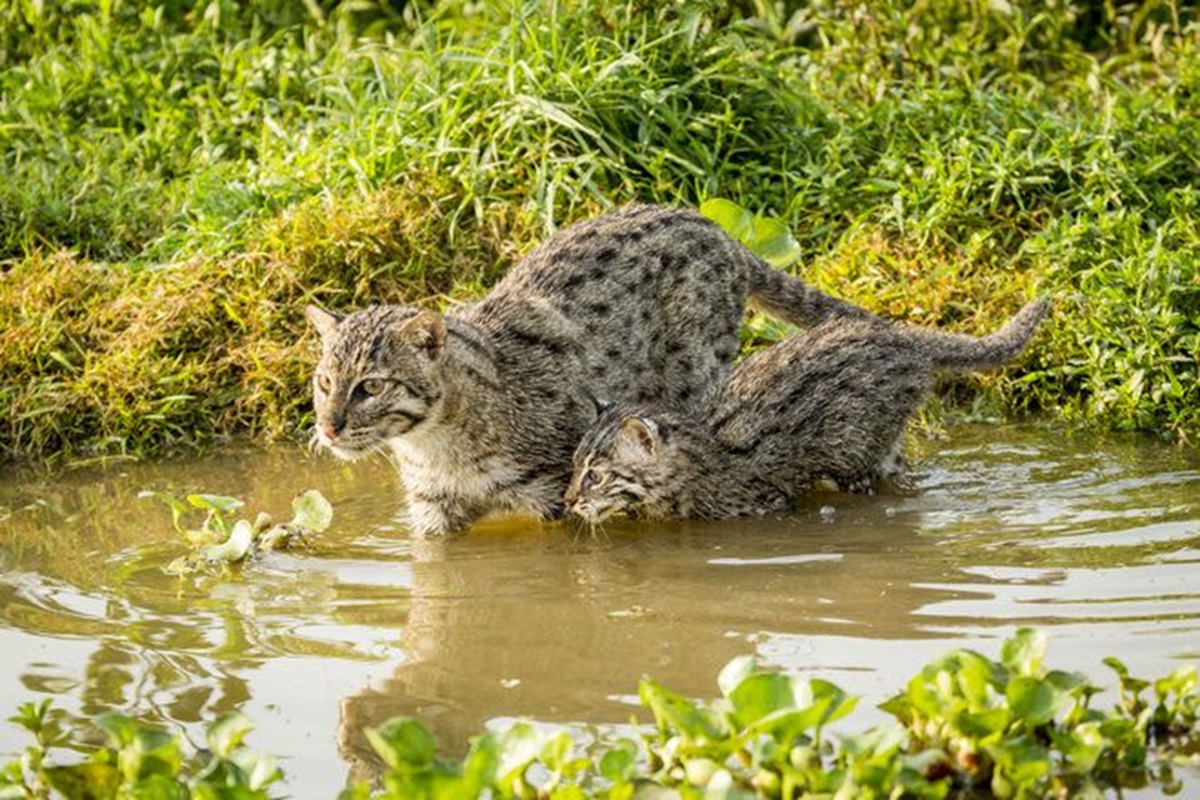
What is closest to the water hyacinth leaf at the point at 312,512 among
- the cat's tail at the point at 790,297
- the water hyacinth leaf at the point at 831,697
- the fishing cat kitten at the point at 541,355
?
the fishing cat kitten at the point at 541,355

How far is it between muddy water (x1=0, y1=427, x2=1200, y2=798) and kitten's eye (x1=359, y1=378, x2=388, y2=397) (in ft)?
2.11

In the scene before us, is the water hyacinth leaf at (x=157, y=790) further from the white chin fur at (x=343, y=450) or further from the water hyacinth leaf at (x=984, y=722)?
the white chin fur at (x=343, y=450)

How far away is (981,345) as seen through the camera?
9766 mm

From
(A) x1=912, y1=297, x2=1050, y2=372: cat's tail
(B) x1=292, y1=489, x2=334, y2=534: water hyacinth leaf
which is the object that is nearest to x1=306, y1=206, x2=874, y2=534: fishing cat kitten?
(B) x1=292, y1=489, x2=334, y2=534: water hyacinth leaf

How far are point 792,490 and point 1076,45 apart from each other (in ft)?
17.3

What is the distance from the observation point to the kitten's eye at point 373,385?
8.92 metres

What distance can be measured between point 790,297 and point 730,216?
0.91 meters

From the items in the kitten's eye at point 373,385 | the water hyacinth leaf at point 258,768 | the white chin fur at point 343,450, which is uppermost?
the kitten's eye at point 373,385

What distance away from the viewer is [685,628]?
24.9ft

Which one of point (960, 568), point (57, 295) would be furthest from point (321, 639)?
point (57, 295)

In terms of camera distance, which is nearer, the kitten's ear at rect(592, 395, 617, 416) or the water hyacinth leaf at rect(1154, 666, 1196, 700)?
the water hyacinth leaf at rect(1154, 666, 1196, 700)

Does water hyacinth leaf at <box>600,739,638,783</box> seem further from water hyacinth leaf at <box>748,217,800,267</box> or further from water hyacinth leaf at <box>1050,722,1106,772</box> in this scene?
water hyacinth leaf at <box>748,217,800,267</box>

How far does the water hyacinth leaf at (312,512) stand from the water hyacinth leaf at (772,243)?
316 cm

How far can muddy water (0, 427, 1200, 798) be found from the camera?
7.00 m
